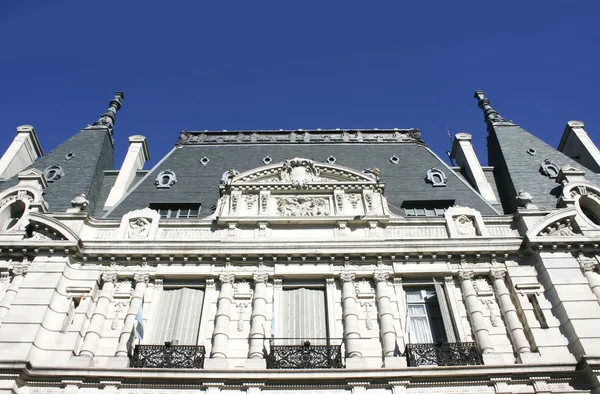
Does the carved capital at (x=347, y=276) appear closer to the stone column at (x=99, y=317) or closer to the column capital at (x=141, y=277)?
the column capital at (x=141, y=277)

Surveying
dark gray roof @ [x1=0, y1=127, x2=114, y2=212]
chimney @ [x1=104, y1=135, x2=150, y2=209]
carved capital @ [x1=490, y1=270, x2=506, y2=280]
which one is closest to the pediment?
chimney @ [x1=104, y1=135, x2=150, y2=209]

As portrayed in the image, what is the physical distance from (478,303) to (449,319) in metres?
0.88

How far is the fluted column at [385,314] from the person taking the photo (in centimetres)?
1340

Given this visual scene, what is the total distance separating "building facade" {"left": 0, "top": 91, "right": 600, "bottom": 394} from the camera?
12.6 meters

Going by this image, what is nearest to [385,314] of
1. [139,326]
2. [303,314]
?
[303,314]

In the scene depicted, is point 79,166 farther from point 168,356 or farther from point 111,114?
point 168,356

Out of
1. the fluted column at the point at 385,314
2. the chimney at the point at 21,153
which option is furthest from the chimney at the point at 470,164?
the chimney at the point at 21,153

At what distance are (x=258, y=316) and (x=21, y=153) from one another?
13.3 metres

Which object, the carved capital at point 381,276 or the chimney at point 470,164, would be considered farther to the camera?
the chimney at point 470,164

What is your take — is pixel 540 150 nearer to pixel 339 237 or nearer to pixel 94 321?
pixel 339 237

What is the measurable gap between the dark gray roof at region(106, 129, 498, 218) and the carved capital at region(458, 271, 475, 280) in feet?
11.2

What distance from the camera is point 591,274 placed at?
14.8 metres

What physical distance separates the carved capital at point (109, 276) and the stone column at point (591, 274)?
12736 mm

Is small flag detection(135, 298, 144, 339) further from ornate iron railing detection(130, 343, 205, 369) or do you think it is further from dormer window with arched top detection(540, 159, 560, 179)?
dormer window with arched top detection(540, 159, 560, 179)
